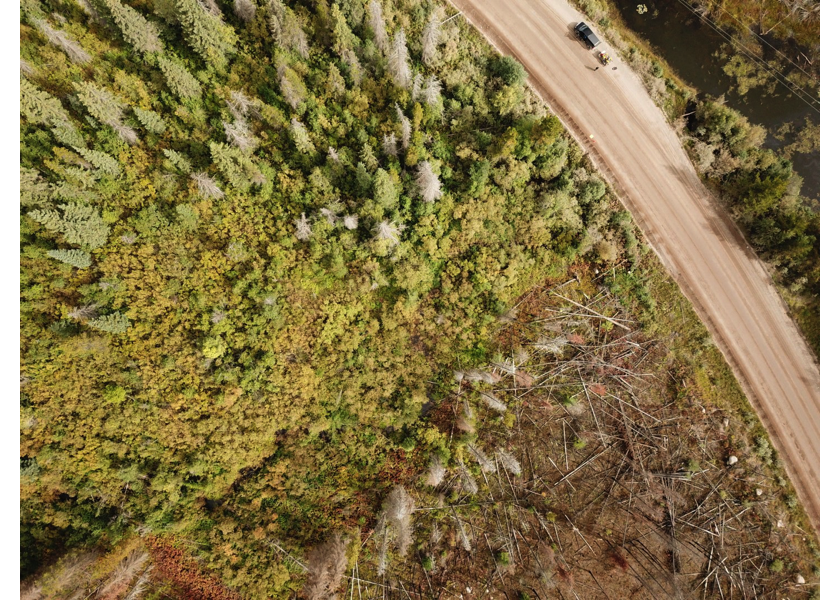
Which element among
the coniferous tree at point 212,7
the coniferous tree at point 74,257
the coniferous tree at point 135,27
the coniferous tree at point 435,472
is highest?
the coniferous tree at point 212,7

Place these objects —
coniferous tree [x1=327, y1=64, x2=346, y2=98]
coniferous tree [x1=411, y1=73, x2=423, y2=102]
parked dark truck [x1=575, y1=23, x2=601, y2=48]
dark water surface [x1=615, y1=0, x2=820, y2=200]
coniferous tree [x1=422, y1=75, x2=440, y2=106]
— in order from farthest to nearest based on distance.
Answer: dark water surface [x1=615, y1=0, x2=820, y2=200]
parked dark truck [x1=575, y1=23, x2=601, y2=48]
coniferous tree [x1=327, y1=64, x2=346, y2=98]
coniferous tree [x1=411, y1=73, x2=423, y2=102]
coniferous tree [x1=422, y1=75, x2=440, y2=106]

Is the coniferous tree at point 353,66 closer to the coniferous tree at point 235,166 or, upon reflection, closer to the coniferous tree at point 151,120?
the coniferous tree at point 235,166

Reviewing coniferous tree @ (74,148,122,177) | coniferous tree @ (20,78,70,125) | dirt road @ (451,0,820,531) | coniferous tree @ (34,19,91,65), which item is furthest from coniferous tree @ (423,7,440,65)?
coniferous tree @ (20,78,70,125)

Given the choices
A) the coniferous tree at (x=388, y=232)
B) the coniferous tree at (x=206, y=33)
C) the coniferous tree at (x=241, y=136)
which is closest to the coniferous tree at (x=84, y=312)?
the coniferous tree at (x=241, y=136)

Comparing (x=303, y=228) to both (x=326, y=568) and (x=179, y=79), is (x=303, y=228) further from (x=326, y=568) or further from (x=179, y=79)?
(x=326, y=568)

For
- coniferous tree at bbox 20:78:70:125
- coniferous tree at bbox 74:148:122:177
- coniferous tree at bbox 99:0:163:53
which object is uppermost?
coniferous tree at bbox 99:0:163:53

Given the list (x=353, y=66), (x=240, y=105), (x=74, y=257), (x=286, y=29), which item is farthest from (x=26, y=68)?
(x=353, y=66)

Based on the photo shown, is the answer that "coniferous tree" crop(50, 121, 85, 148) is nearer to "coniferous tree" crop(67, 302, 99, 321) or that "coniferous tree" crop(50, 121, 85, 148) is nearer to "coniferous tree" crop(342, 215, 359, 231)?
"coniferous tree" crop(67, 302, 99, 321)
